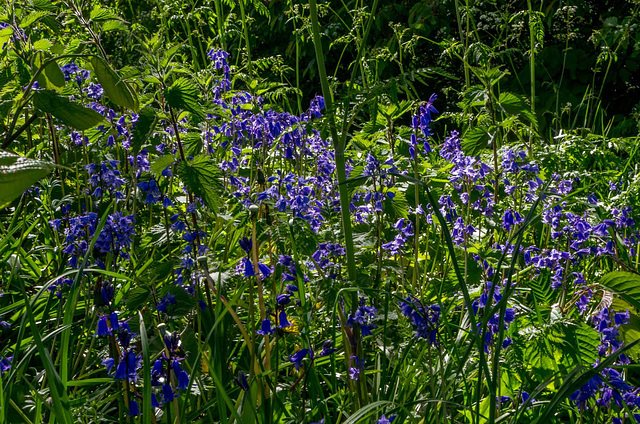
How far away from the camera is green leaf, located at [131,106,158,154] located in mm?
1608

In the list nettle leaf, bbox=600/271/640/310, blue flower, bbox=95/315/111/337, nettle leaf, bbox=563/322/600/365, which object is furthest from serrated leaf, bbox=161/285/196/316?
nettle leaf, bbox=600/271/640/310

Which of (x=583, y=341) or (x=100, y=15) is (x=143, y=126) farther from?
(x=583, y=341)

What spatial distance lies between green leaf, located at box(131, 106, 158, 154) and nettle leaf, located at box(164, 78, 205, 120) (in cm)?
6

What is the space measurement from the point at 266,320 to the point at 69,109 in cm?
65

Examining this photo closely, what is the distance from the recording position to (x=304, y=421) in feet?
5.27

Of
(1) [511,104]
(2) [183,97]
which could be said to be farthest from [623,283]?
(2) [183,97]

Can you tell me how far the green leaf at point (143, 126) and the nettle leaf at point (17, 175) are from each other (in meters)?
1.08

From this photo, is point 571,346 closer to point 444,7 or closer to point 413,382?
point 413,382

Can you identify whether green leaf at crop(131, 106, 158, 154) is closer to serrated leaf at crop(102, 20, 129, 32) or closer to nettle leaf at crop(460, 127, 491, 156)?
serrated leaf at crop(102, 20, 129, 32)

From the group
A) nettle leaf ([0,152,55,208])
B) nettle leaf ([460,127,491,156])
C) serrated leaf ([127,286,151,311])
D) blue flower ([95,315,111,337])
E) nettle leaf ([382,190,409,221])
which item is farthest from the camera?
nettle leaf ([460,127,491,156])

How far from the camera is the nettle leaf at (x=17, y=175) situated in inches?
20.3

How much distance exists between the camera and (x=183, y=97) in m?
1.64

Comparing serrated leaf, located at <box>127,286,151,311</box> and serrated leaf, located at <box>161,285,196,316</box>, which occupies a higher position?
serrated leaf, located at <box>127,286,151,311</box>

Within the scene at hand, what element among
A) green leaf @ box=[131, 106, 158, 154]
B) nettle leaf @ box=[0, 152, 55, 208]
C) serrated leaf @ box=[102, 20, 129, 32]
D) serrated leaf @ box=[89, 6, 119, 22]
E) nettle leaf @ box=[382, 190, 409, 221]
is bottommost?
nettle leaf @ box=[382, 190, 409, 221]
